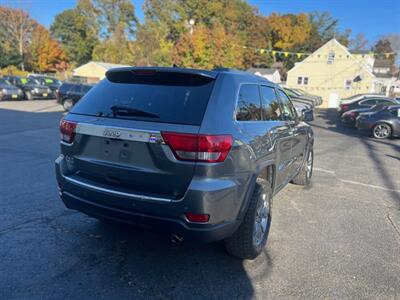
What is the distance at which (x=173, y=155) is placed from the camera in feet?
8.12

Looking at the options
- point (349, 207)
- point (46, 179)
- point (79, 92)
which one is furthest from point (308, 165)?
point (79, 92)

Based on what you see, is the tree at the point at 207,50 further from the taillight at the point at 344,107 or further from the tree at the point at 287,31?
the tree at the point at 287,31

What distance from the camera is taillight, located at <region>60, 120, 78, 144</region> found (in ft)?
9.69

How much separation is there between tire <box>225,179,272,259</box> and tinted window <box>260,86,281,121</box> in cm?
88

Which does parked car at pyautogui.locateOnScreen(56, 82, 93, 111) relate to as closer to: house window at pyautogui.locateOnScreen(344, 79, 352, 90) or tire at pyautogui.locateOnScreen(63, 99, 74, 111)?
tire at pyautogui.locateOnScreen(63, 99, 74, 111)

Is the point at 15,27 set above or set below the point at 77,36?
below

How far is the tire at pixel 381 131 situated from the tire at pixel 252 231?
1177 centimetres

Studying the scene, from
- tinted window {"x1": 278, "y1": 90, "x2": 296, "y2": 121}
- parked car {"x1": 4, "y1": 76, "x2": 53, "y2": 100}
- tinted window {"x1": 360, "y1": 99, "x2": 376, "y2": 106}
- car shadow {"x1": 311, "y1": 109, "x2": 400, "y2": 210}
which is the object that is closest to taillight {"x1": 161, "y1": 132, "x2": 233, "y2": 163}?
tinted window {"x1": 278, "y1": 90, "x2": 296, "y2": 121}

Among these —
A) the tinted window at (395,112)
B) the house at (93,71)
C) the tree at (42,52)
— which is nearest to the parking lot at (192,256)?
the tinted window at (395,112)

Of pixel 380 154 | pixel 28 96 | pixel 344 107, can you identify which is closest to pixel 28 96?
pixel 28 96

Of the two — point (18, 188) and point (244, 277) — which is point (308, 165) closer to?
point (244, 277)

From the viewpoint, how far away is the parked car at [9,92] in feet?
67.1

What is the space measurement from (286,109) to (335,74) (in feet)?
117

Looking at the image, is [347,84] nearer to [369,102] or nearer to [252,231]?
[369,102]
